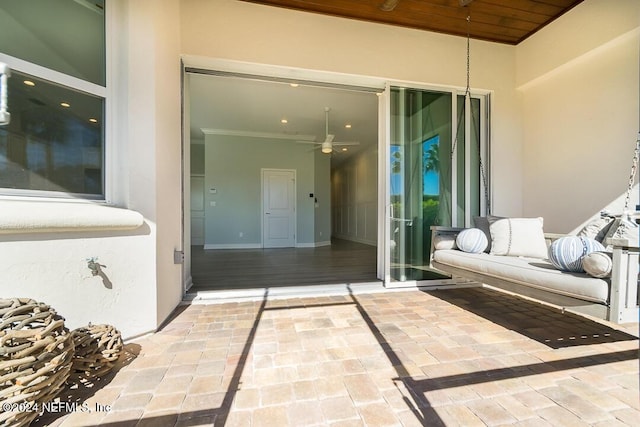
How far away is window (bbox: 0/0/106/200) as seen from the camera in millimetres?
1537

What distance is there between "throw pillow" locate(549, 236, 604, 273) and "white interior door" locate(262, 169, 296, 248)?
6.16 metres

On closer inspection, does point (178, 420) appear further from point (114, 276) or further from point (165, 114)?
point (165, 114)

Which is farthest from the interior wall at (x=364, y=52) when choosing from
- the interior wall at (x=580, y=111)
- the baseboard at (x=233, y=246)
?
the baseboard at (x=233, y=246)

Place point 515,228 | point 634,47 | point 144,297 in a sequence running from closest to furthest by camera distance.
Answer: point 144,297 → point 634,47 → point 515,228

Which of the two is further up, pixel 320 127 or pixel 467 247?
pixel 320 127

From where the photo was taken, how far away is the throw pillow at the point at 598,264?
1487 millimetres

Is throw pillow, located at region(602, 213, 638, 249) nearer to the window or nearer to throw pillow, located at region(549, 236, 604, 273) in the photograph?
throw pillow, located at region(549, 236, 604, 273)

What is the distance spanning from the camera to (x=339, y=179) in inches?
424

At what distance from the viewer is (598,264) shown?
4.97 ft

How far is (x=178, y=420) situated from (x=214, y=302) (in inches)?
62.7

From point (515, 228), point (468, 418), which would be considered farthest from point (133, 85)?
point (515, 228)

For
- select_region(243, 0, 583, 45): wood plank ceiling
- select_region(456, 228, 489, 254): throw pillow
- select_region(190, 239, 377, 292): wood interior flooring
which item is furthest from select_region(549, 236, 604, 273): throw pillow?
select_region(243, 0, 583, 45): wood plank ceiling

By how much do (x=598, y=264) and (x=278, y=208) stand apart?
651cm

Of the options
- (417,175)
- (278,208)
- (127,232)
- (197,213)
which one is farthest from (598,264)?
(197,213)
